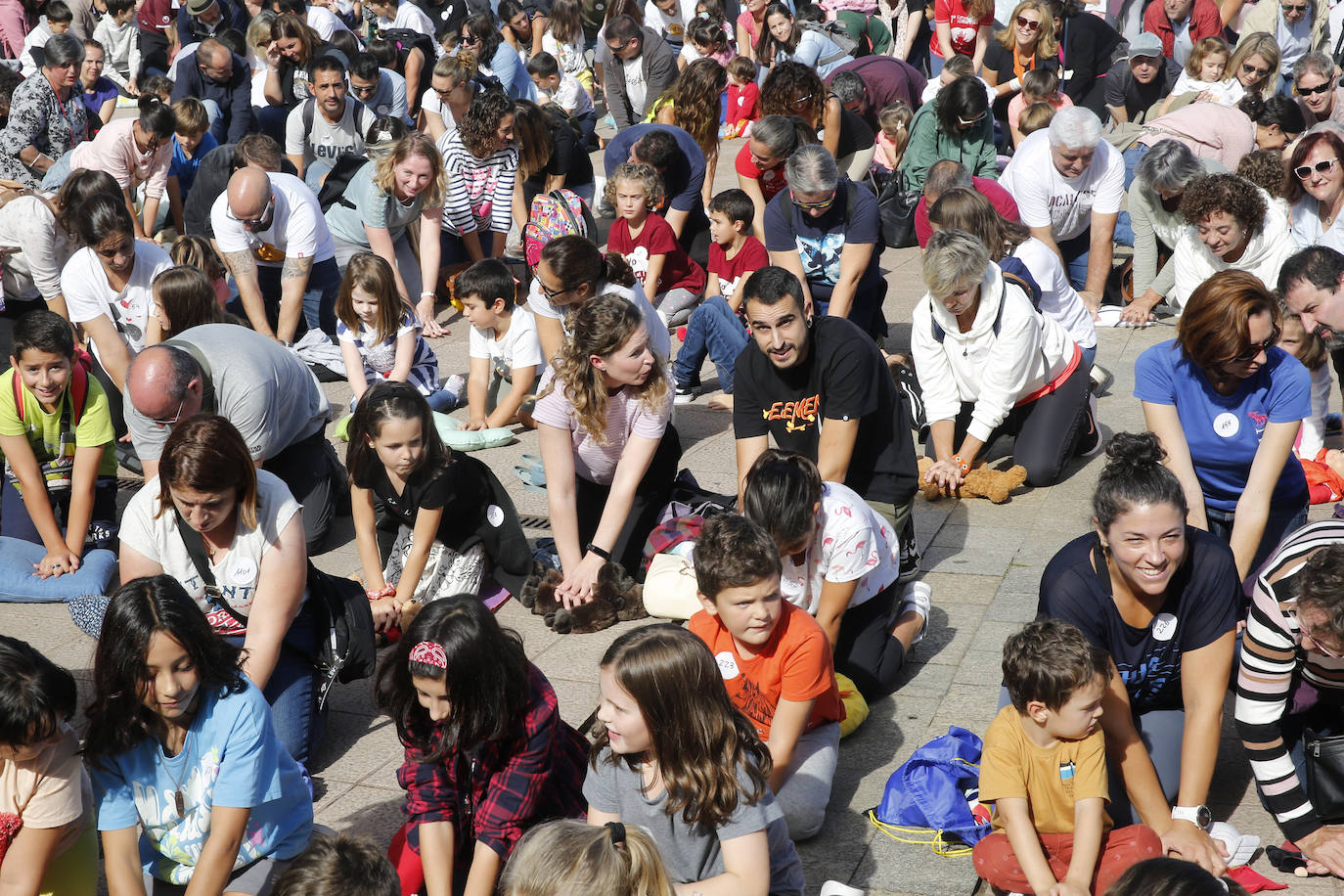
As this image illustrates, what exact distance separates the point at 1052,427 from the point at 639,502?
6.40 ft

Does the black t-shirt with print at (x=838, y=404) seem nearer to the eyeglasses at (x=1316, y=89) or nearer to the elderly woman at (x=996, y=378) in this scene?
the elderly woman at (x=996, y=378)

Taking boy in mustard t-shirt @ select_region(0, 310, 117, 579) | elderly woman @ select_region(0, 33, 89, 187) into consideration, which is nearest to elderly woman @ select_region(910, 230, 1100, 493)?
boy in mustard t-shirt @ select_region(0, 310, 117, 579)

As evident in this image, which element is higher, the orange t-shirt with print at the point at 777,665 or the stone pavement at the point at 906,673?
the orange t-shirt with print at the point at 777,665

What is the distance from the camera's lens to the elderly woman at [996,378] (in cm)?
550

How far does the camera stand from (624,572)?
16.1 ft

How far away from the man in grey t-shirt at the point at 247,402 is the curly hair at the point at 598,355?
1.14 metres

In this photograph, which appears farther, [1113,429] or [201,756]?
[1113,429]

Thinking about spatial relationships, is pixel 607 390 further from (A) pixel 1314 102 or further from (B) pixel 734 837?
(A) pixel 1314 102

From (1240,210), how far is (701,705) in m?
4.57

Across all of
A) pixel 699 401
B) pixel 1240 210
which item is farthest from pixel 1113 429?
pixel 699 401

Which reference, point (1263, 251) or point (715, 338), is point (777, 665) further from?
point (1263, 251)

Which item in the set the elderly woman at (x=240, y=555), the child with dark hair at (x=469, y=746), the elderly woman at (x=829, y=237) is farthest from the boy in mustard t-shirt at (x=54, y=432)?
the elderly woman at (x=829, y=237)

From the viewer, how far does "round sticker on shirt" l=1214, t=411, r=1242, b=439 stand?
4.25m

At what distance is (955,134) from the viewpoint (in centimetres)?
865
